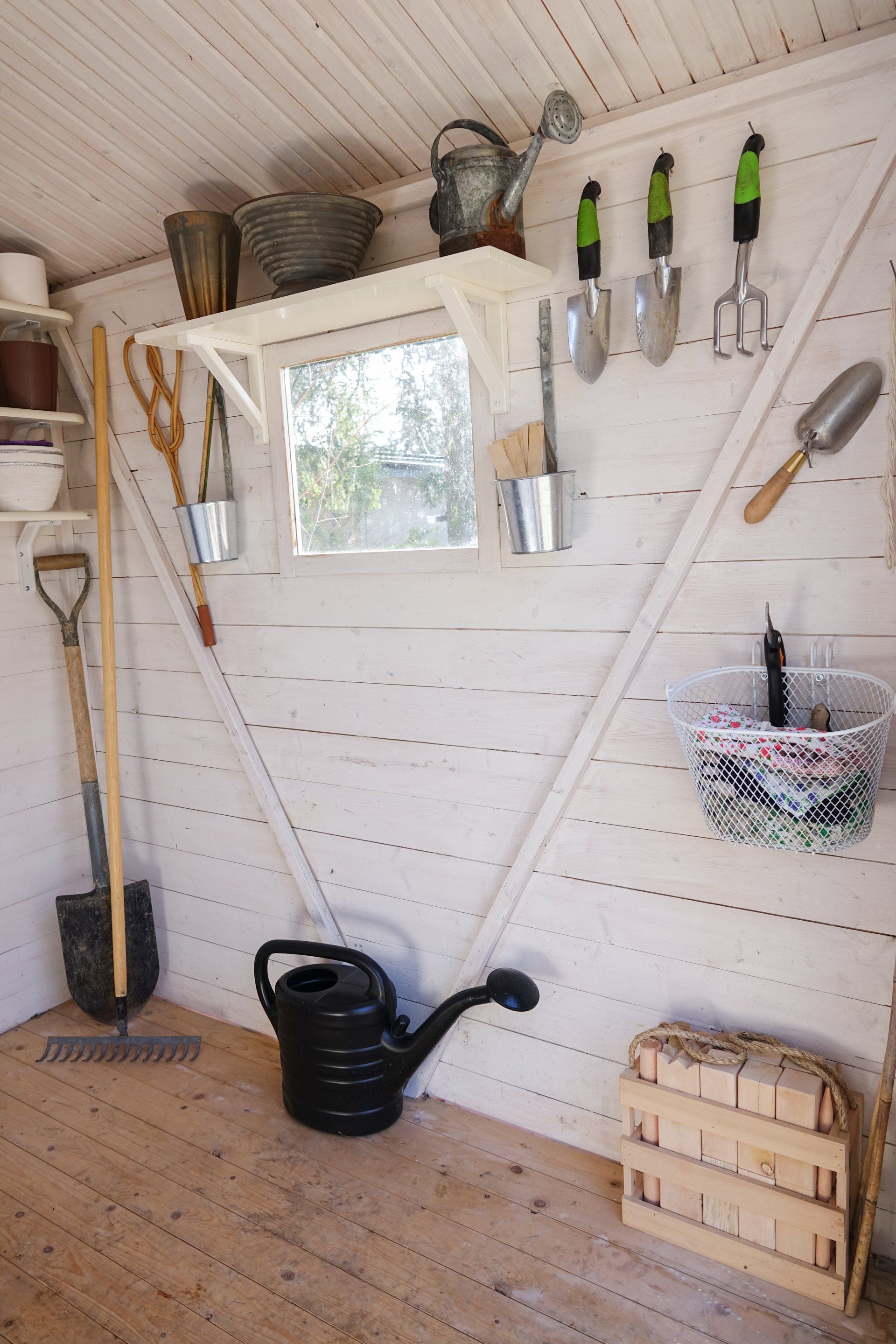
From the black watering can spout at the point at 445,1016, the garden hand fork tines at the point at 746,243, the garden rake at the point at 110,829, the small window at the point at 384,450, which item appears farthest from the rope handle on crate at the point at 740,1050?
the garden rake at the point at 110,829

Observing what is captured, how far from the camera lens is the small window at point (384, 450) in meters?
2.04

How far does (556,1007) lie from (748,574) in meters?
1.01

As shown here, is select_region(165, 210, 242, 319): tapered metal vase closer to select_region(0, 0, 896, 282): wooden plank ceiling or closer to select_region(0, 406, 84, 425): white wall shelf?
select_region(0, 0, 896, 282): wooden plank ceiling

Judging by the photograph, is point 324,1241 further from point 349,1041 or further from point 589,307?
point 589,307

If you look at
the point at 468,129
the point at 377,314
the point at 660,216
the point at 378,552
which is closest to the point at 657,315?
the point at 660,216

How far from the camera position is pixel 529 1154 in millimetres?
2076

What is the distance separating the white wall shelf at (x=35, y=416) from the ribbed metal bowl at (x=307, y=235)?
852 millimetres

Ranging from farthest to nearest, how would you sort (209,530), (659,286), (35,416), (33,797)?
1. (33,797)
2. (35,416)
3. (209,530)
4. (659,286)

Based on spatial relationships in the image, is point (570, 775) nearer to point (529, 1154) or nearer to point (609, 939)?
point (609, 939)

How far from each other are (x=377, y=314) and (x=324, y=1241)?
1.88 meters

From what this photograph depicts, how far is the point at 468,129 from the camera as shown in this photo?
1.75 meters

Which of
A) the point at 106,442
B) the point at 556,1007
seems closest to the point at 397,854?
the point at 556,1007

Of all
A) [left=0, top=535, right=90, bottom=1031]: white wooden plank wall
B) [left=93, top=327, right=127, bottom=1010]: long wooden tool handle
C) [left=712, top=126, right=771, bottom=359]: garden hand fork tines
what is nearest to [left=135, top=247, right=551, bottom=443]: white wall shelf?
[left=712, top=126, right=771, bottom=359]: garden hand fork tines

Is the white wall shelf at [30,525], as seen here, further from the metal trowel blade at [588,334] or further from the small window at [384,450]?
the metal trowel blade at [588,334]
